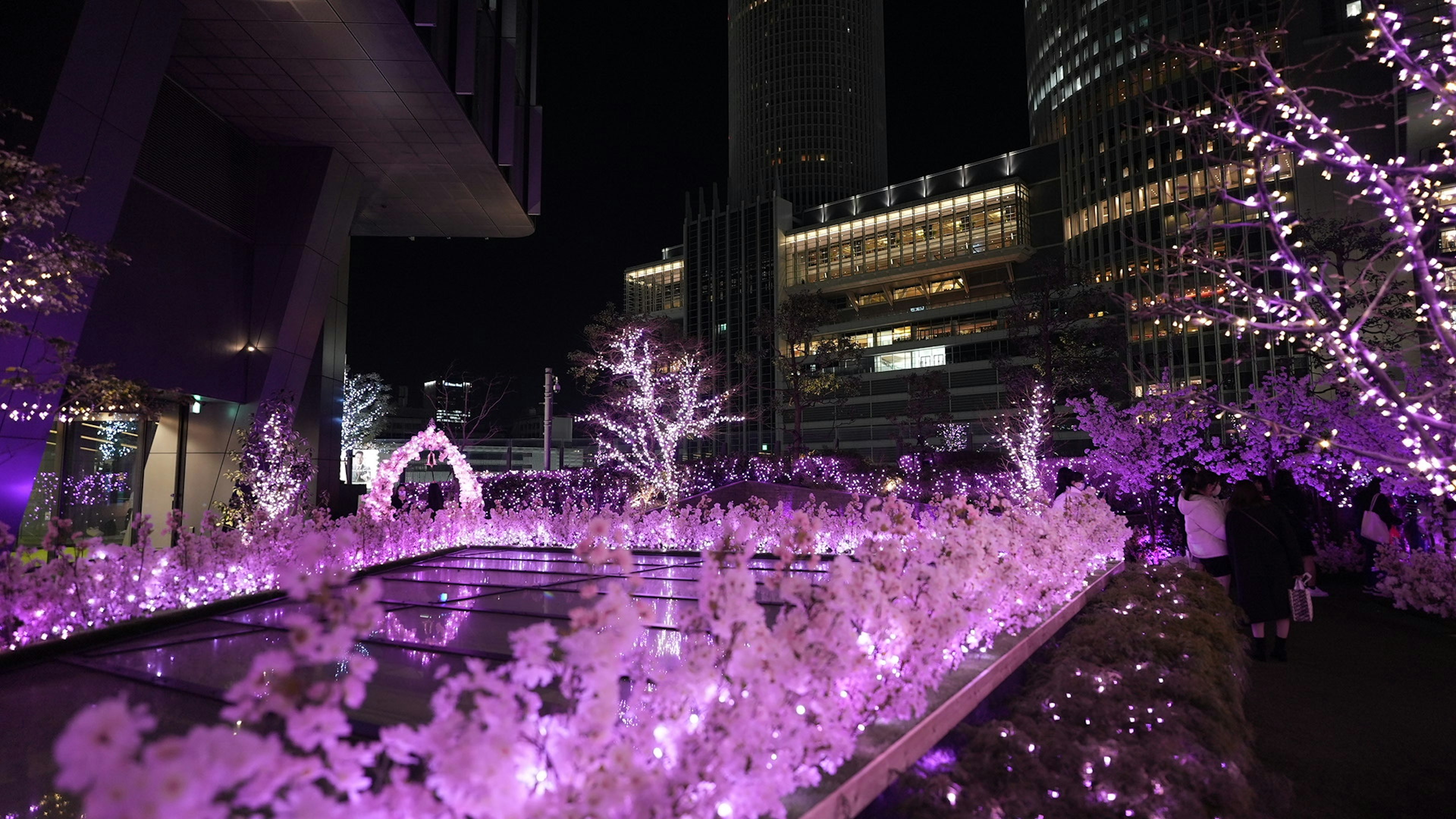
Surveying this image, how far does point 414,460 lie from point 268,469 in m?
2.45

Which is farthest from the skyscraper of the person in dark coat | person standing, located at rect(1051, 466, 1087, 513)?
the person in dark coat

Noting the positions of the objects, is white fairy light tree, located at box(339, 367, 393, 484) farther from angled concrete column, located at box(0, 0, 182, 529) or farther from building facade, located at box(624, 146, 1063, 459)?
angled concrete column, located at box(0, 0, 182, 529)

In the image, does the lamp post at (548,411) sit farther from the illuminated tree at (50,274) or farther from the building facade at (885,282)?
the illuminated tree at (50,274)

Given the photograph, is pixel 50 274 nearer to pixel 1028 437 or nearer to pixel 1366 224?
pixel 1366 224

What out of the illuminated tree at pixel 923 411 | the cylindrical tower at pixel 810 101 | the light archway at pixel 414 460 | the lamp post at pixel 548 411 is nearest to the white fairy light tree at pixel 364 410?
the lamp post at pixel 548 411

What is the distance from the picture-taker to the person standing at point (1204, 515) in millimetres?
6918

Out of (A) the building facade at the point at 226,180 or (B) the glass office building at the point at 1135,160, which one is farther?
(B) the glass office building at the point at 1135,160

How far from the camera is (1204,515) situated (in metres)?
6.94

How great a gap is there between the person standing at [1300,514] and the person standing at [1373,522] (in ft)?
1.77

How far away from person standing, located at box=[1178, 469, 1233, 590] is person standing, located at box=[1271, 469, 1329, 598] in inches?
22.3

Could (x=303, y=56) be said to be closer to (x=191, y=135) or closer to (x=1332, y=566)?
(x=191, y=135)

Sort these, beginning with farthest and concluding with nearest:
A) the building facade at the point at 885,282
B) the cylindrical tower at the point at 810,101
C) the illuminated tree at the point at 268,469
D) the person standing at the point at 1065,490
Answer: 1. the cylindrical tower at the point at 810,101
2. the building facade at the point at 885,282
3. the illuminated tree at the point at 268,469
4. the person standing at the point at 1065,490

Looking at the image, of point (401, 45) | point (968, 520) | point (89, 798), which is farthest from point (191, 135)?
point (89, 798)

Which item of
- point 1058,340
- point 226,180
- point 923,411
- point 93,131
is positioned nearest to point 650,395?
point 226,180
